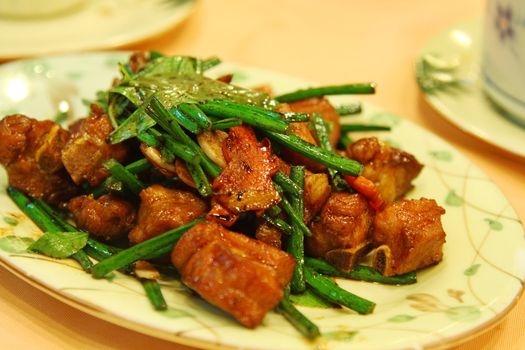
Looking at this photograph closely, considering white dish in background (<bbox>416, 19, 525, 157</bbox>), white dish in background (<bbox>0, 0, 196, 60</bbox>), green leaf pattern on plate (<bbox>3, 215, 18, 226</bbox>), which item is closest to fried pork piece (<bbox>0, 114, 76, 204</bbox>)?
green leaf pattern on plate (<bbox>3, 215, 18, 226</bbox>)

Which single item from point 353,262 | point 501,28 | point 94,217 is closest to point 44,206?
point 94,217

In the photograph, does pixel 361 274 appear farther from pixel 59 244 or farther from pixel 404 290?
pixel 59 244

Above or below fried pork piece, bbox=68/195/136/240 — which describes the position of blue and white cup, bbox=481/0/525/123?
above

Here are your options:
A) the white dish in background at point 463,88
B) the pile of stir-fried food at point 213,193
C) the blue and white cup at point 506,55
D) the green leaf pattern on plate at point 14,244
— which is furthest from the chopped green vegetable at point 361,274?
the blue and white cup at point 506,55

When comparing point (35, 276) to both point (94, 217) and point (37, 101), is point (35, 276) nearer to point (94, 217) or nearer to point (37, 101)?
point (94, 217)

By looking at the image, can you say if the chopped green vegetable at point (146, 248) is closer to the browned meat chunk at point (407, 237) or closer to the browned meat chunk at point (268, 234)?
the browned meat chunk at point (268, 234)

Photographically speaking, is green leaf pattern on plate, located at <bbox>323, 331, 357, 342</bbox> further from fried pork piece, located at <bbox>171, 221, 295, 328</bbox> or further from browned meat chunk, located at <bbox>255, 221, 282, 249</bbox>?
browned meat chunk, located at <bbox>255, 221, 282, 249</bbox>
